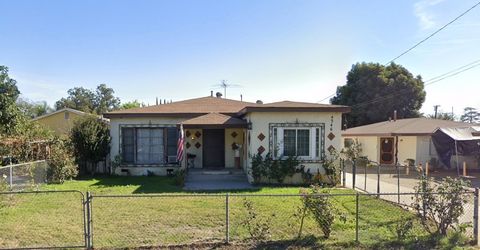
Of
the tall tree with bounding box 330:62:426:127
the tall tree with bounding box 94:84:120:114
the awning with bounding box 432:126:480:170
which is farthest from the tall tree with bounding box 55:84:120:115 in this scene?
the awning with bounding box 432:126:480:170

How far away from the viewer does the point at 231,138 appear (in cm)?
1806

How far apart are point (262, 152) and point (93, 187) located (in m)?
6.54

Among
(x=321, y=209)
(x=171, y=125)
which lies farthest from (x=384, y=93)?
(x=321, y=209)

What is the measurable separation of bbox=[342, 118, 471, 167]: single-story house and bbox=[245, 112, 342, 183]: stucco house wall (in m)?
8.89

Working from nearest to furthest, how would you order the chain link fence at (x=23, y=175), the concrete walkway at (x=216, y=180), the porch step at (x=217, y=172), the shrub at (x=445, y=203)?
1. the shrub at (x=445, y=203)
2. the chain link fence at (x=23, y=175)
3. the concrete walkway at (x=216, y=180)
4. the porch step at (x=217, y=172)

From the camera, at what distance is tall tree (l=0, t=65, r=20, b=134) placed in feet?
48.8

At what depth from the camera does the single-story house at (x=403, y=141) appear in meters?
21.7

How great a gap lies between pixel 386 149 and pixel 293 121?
13600 mm

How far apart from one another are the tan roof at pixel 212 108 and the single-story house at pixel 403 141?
9.60 metres

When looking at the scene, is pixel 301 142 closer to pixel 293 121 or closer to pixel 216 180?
pixel 293 121

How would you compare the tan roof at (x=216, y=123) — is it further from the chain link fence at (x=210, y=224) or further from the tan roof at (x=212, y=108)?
the chain link fence at (x=210, y=224)

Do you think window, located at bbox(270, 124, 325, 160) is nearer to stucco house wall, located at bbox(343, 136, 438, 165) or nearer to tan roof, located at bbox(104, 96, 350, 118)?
tan roof, located at bbox(104, 96, 350, 118)

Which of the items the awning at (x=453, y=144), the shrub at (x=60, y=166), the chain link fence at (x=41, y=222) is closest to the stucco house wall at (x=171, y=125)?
the shrub at (x=60, y=166)

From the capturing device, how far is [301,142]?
14727mm
